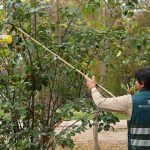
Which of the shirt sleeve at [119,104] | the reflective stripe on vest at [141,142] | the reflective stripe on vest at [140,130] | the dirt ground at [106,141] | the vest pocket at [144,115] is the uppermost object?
the shirt sleeve at [119,104]

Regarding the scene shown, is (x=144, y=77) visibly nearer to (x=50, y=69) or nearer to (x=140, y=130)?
(x=140, y=130)

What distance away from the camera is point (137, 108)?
3133 millimetres

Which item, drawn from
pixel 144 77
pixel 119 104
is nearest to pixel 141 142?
pixel 119 104

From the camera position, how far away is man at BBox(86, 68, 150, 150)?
3.11 meters

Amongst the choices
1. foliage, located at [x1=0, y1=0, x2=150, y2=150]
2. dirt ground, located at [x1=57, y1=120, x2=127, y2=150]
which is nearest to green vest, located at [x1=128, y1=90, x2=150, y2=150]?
foliage, located at [x1=0, y1=0, x2=150, y2=150]

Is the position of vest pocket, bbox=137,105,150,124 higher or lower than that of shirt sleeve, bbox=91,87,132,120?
lower

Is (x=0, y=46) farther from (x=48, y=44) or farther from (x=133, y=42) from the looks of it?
(x=133, y=42)

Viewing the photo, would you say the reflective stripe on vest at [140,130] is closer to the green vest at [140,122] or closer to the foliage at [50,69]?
the green vest at [140,122]

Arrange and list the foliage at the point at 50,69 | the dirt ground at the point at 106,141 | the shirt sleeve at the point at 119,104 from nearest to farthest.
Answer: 1. the shirt sleeve at the point at 119,104
2. the foliage at the point at 50,69
3. the dirt ground at the point at 106,141

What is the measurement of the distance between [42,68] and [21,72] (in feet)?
1.06

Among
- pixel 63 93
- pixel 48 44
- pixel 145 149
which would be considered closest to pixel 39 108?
pixel 63 93

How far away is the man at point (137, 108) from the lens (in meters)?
3.11

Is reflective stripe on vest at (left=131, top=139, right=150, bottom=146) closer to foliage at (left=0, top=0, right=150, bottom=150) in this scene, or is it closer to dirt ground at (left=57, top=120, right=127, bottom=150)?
foliage at (left=0, top=0, right=150, bottom=150)

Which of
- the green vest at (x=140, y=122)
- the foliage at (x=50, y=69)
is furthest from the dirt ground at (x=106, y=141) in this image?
the green vest at (x=140, y=122)
